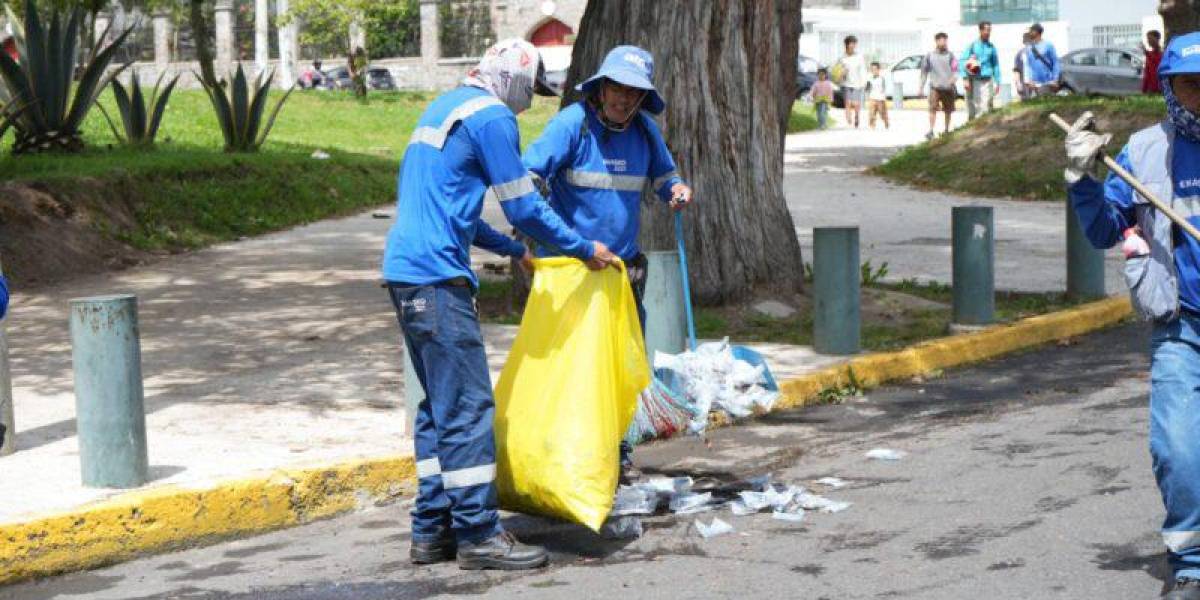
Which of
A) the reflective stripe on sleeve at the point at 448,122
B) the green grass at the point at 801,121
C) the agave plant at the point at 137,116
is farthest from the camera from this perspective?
the green grass at the point at 801,121

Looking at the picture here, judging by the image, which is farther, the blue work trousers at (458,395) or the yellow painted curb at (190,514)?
the yellow painted curb at (190,514)

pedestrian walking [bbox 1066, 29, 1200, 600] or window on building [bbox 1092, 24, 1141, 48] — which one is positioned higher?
window on building [bbox 1092, 24, 1141, 48]

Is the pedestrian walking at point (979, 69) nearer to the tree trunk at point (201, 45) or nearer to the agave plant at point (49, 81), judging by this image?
the tree trunk at point (201, 45)

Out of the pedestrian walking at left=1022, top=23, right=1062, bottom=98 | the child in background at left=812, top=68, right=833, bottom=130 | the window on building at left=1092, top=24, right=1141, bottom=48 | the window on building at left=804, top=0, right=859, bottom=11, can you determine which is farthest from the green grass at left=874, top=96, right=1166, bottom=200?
the window on building at left=804, top=0, right=859, bottom=11

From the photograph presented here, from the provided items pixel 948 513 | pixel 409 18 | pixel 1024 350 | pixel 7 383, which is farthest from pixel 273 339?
pixel 409 18

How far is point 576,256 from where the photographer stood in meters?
6.05

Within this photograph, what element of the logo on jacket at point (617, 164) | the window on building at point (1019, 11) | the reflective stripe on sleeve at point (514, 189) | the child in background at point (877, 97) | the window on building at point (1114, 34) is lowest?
the reflective stripe on sleeve at point (514, 189)

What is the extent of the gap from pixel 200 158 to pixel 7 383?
10057 mm

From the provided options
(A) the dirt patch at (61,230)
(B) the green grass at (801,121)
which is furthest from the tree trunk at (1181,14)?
(A) the dirt patch at (61,230)

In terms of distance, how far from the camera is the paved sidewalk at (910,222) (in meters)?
13.9

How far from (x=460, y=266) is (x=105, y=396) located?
1.84 m

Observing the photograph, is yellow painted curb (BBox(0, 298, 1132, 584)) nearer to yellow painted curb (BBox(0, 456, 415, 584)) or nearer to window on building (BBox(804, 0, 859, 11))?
yellow painted curb (BBox(0, 456, 415, 584))

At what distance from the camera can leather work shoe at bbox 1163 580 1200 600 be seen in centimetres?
500

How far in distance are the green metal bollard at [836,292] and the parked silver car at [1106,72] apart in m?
31.9
